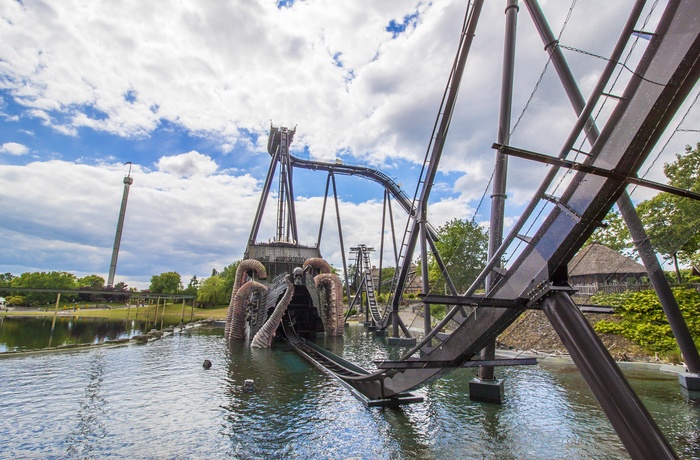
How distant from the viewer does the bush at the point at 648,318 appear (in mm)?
11430

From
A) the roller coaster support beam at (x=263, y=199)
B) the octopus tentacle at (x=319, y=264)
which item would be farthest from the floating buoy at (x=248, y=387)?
the roller coaster support beam at (x=263, y=199)

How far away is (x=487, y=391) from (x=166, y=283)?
7739cm

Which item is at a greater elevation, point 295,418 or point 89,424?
point 295,418

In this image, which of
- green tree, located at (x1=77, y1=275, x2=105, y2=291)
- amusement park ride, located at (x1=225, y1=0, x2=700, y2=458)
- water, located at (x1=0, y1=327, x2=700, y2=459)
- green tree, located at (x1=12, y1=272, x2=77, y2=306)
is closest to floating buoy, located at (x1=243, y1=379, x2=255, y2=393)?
water, located at (x1=0, y1=327, x2=700, y2=459)

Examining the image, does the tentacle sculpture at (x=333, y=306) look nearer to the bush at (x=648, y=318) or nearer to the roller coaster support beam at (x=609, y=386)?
the bush at (x=648, y=318)

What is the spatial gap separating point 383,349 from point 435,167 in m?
9.14

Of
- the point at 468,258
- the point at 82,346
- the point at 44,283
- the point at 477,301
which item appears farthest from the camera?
the point at 44,283

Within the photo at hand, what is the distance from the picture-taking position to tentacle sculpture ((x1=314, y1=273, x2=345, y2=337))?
2005 centimetres

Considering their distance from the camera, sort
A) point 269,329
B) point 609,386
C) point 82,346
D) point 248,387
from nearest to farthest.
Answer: point 609,386, point 248,387, point 82,346, point 269,329

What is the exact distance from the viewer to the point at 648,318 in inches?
496

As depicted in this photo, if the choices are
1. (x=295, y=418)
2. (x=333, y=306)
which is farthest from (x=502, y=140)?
(x=333, y=306)

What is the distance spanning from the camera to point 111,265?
5081 centimetres

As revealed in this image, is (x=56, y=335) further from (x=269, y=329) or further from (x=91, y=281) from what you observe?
(x=91, y=281)

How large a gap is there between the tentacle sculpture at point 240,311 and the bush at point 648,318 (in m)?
15.4
